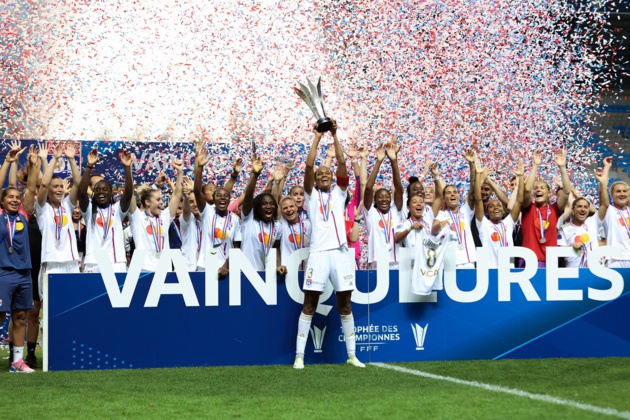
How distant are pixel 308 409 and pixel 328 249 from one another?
8.29ft

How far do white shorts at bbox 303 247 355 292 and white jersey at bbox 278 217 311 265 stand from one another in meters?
0.79

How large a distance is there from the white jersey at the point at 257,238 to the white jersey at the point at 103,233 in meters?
1.28

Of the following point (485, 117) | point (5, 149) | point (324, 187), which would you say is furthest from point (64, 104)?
point (324, 187)

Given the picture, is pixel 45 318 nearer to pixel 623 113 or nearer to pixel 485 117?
pixel 485 117

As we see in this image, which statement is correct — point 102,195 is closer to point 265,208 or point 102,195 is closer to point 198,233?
point 198,233

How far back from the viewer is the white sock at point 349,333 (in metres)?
9.45

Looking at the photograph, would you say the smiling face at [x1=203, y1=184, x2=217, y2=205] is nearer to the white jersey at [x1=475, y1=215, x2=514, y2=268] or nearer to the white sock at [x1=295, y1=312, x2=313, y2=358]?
the white sock at [x1=295, y1=312, x2=313, y2=358]

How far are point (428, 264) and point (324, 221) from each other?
1.21 meters

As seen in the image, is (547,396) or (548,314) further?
(548,314)

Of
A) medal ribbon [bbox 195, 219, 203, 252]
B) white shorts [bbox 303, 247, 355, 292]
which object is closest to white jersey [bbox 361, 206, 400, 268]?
white shorts [bbox 303, 247, 355, 292]

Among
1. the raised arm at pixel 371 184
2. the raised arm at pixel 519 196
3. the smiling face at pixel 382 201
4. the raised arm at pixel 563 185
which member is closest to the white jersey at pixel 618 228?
the raised arm at pixel 563 185

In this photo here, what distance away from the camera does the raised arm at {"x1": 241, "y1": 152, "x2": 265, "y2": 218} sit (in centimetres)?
990

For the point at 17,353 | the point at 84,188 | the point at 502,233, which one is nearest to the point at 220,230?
the point at 84,188

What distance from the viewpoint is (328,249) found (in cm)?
936
